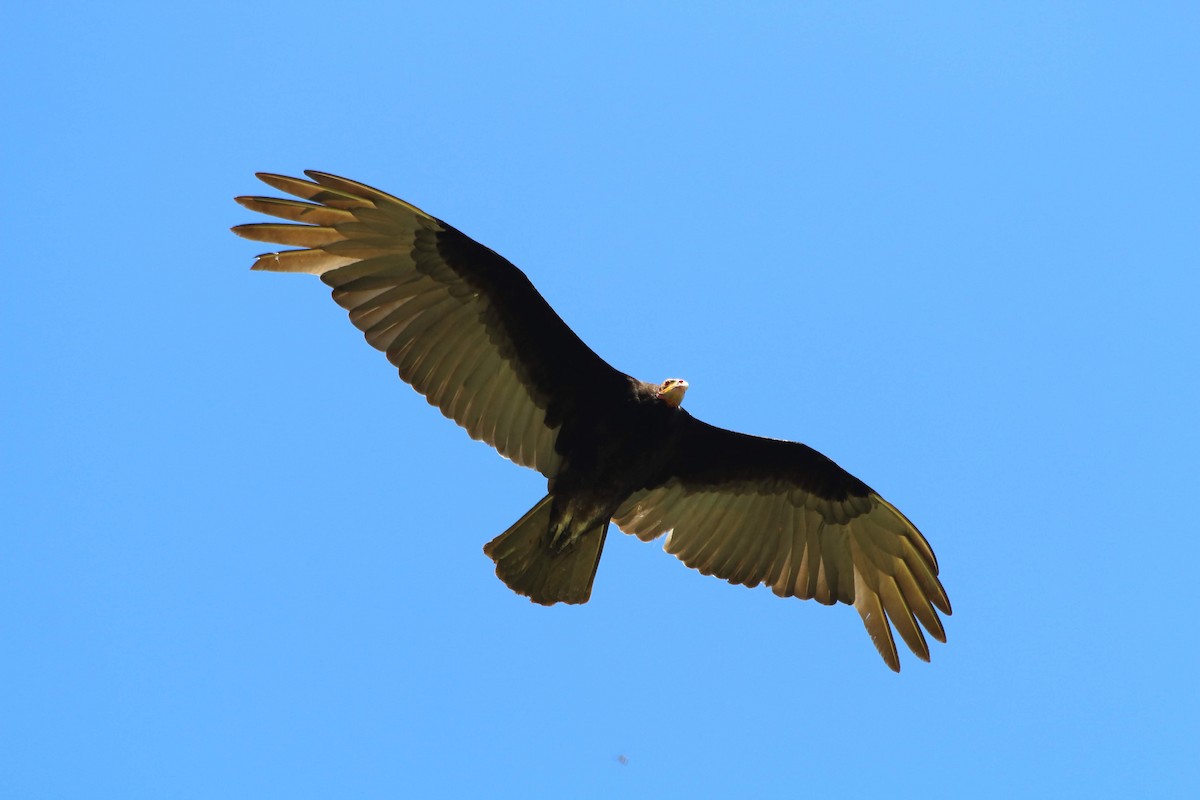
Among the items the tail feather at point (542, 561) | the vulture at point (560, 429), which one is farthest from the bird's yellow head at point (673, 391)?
the tail feather at point (542, 561)

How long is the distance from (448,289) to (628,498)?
192 centimetres

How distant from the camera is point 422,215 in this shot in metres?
8.13

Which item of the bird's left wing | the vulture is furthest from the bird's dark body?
the bird's left wing

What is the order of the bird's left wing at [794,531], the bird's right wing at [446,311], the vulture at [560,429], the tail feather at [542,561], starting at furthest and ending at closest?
the bird's left wing at [794,531] < the tail feather at [542,561] < the vulture at [560,429] < the bird's right wing at [446,311]

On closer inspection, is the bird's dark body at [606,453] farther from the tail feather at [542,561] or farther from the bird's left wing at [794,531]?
the bird's left wing at [794,531]

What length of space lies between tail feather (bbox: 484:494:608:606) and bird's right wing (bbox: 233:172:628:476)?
1.53 ft

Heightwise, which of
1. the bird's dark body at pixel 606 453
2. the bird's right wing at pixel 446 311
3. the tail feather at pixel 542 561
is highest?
the bird's right wing at pixel 446 311

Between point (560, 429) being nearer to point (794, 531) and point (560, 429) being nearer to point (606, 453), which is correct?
point (606, 453)

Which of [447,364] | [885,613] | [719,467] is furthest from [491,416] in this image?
[885,613]

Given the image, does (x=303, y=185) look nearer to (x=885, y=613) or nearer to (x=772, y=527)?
(x=772, y=527)

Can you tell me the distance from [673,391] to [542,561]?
1385 mm

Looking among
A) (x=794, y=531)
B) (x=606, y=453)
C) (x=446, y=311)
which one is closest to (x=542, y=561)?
(x=606, y=453)

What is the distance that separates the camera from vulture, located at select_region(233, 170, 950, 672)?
810cm

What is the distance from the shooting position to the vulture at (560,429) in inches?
319
